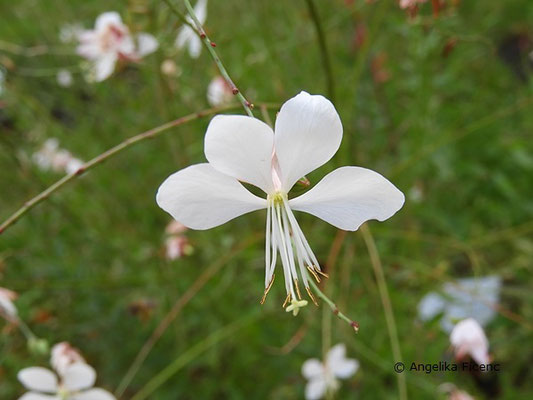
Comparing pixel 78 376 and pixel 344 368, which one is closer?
pixel 78 376

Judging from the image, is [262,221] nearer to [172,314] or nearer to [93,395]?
[172,314]

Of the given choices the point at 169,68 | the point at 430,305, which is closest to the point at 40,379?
the point at 169,68

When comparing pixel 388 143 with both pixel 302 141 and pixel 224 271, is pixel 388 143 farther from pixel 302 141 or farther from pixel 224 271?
pixel 302 141

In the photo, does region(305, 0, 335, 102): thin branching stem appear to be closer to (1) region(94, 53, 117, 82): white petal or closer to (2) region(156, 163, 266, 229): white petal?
(2) region(156, 163, 266, 229): white petal

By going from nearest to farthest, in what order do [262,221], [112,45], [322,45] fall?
[322,45], [112,45], [262,221]

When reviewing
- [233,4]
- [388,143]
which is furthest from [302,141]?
[233,4]

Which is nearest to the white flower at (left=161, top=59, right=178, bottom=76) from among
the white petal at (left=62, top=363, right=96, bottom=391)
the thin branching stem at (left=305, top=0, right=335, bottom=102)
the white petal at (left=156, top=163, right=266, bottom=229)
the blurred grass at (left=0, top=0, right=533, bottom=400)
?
the blurred grass at (left=0, top=0, right=533, bottom=400)
